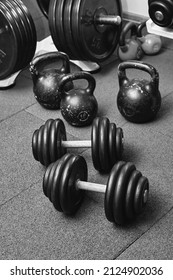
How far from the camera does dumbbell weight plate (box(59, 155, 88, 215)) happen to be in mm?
1517

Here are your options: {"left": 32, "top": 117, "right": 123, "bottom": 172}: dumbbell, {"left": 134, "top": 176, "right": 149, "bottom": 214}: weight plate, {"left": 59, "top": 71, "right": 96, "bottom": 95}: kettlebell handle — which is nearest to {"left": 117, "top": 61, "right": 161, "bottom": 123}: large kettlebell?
{"left": 59, "top": 71, "right": 96, "bottom": 95}: kettlebell handle

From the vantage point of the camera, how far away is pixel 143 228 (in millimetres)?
1562

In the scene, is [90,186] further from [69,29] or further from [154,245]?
[69,29]

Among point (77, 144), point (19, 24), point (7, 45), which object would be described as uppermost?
point (19, 24)

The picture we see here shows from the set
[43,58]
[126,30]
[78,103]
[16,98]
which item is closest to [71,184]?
[78,103]

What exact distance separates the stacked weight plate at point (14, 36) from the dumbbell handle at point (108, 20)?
377 mm

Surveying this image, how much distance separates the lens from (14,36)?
2.35 m

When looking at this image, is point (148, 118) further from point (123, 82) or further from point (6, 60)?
point (6, 60)

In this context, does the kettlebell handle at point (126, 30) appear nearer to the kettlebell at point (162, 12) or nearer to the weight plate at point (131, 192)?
the kettlebell at point (162, 12)

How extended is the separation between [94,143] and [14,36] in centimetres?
95

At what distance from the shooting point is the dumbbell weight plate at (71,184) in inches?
59.7

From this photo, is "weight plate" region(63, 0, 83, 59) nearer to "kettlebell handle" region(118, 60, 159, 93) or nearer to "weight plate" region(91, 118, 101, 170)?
"kettlebell handle" region(118, 60, 159, 93)

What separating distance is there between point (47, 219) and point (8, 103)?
3.20 feet

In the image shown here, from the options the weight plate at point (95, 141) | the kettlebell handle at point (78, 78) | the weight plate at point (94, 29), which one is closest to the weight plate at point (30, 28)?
the weight plate at point (94, 29)
